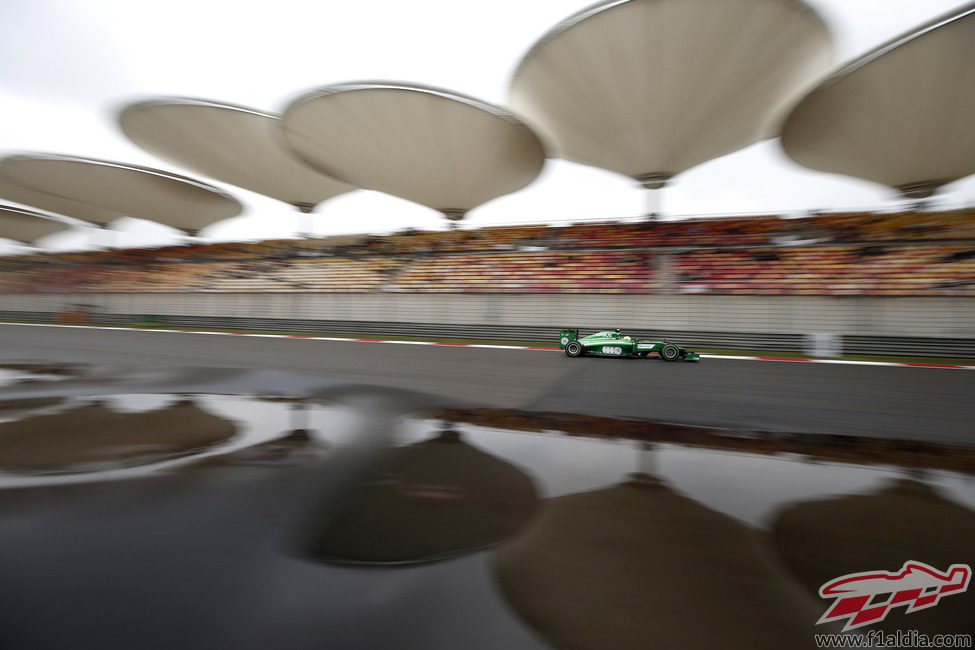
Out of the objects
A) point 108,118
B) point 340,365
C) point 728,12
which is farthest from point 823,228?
point 108,118

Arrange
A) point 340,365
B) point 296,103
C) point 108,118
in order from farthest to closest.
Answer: point 108,118 → point 296,103 → point 340,365

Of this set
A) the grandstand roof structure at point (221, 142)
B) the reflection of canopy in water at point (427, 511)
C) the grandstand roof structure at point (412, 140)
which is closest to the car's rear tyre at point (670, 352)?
the reflection of canopy in water at point (427, 511)

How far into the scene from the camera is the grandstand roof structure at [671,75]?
14.4 metres

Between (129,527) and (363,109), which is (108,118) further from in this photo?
(129,527)

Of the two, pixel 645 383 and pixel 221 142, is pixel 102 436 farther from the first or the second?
pixel 221 142

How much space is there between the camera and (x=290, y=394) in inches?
235

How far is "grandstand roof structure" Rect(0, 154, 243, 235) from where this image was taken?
28.9 metres

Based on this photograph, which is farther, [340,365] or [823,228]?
[823,228]

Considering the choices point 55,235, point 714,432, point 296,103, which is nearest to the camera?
point 714,432

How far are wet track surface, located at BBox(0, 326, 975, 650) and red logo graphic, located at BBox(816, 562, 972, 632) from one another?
51 mm

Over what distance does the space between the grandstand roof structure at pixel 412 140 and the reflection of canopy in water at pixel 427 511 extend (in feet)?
67.5

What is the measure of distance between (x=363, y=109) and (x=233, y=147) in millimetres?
12290

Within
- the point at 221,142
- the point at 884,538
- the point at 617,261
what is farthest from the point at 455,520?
the point at 221,142

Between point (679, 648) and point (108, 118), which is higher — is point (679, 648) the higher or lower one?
the lower one
